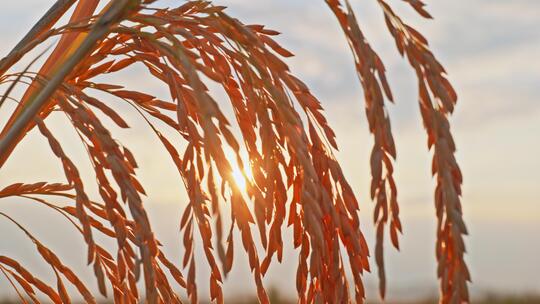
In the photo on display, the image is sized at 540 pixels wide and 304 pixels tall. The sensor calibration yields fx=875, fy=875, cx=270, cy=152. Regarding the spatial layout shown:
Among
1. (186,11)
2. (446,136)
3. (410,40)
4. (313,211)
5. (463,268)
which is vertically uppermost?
(186,11)

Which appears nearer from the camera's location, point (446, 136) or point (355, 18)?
point (446, 136)

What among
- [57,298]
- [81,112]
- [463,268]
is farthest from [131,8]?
[57,298]

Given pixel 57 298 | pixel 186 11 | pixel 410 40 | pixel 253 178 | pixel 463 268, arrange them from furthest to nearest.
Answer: pixel 57 298
pixel 186 11
pixel 253 178
pixel 410 40
pixel 463 268

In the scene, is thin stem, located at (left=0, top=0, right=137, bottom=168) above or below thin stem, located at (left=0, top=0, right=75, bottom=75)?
below

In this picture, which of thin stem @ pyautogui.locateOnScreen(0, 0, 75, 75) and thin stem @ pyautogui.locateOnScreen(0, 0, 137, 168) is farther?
thin stem @ pyautogui.locateOnScreen(0, 0, 75, 75)

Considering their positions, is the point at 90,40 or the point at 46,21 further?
the point at 46,21

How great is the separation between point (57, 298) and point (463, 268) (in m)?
1.42

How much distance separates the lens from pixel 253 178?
1886 mm

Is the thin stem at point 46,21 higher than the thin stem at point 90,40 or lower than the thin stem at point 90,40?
higher

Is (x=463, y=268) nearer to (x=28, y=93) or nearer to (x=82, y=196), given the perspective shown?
(x=82, y=196)

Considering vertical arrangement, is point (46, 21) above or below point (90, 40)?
above

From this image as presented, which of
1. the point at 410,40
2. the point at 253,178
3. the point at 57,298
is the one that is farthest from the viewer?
the point at 57,298

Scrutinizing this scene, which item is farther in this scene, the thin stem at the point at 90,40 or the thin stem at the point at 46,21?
the thin stem at the point at 46,21

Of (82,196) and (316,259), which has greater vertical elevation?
(82,196)
